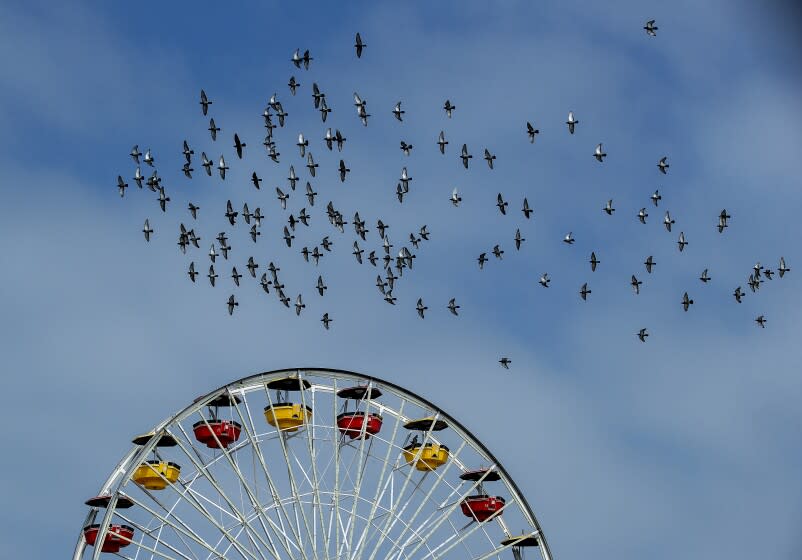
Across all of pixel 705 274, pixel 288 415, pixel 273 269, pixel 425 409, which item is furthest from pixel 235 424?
pixel 705 274

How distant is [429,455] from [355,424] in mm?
3495

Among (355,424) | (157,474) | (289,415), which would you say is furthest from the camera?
(355,424)

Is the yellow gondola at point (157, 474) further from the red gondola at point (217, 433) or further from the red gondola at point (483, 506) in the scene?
the red gondola at point (483, 506)

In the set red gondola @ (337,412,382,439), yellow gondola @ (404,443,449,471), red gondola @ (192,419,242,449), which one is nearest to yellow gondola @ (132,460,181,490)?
red gondola @ (192,419,242,449)

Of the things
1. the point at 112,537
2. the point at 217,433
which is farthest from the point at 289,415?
the point at 112,537

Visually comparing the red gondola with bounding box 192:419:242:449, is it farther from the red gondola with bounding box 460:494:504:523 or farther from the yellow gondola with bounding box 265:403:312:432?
the red gondola with bounding box 460:494:504:523

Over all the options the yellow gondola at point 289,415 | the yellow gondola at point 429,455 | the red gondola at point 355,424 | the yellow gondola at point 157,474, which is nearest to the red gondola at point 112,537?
the yellow gondola at point 157,474

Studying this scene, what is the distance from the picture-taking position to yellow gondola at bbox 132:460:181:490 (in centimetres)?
9131

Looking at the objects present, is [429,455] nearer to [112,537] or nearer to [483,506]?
[483,506]

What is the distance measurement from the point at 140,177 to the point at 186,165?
4.36m

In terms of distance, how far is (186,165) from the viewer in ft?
327

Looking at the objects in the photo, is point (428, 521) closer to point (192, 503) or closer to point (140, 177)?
point (192, 503)

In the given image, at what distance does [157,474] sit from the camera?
9069 centimetres

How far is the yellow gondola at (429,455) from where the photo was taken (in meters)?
94.2
